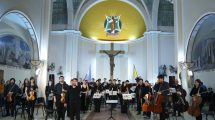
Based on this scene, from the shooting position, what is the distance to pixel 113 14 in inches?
1027

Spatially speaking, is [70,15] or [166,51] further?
[166,51]

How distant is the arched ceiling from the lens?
2588cm

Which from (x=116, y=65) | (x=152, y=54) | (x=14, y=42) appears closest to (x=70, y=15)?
(x=116, y=65)

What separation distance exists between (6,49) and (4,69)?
145 cm

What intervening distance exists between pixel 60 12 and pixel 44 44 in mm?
10850

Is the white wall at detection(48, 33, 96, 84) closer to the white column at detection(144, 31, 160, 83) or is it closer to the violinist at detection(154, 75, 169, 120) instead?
the white column at detection(144, 31, 160, 83)

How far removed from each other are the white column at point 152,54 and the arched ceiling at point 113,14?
7.30 ft

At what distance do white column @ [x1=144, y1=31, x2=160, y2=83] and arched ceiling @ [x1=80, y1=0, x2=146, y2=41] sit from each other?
2.23 m

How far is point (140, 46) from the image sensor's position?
26.0 m

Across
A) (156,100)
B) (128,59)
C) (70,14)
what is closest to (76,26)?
(70,14)

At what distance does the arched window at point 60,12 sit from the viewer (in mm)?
24312

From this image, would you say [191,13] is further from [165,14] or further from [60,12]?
[60,12]

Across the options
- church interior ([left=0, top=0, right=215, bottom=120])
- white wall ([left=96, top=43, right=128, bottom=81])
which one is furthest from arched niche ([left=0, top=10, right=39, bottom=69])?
white wall ([left=96, top=43, right=128, bottom=81])

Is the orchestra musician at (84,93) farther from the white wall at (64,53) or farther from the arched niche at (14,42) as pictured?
the white wall at (64,53)
